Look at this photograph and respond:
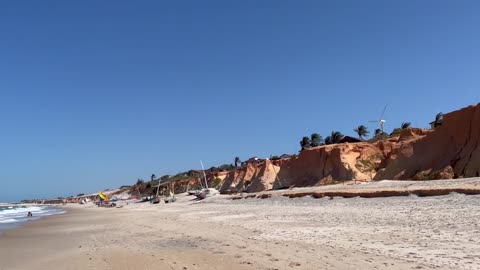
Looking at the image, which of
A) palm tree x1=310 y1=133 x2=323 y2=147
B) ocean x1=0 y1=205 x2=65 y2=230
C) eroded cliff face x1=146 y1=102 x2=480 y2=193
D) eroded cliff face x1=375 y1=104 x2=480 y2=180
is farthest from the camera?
palm tree x1=310 y1=133 x2=323 y2=147

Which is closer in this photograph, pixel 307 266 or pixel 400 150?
pixel 307 266

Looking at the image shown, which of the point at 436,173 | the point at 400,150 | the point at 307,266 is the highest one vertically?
the point at 400,150

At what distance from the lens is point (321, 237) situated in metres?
13.0

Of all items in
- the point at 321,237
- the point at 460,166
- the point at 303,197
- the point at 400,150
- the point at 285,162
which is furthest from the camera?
the point at 285,162

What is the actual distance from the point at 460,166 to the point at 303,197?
36.4 feet

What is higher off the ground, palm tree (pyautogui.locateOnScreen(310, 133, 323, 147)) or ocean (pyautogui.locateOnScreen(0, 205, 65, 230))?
palm tree (pyautogui.locateOnScreen(310, 133, 323, 147))

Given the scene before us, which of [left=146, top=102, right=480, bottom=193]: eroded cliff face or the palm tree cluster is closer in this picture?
[left=146, top=102, right=480, bottom=193]: eroded cliff face

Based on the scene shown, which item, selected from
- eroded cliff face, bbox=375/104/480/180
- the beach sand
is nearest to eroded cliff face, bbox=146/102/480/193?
eroded cliff face, bbox=375/104/480/180

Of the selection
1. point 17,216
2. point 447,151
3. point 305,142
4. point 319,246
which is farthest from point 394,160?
point 305,142

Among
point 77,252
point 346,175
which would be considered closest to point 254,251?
point 77,252

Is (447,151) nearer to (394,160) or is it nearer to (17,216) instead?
(394,160)

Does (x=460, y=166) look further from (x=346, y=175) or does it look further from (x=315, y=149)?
(x=315, y=149)

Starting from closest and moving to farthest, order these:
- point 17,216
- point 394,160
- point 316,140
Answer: point 394,160 < point 17,216 < point 316,140

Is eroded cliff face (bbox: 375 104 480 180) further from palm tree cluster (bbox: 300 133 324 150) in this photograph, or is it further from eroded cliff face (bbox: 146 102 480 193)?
palm tree cluster (bbox: 300 133 324 150)
